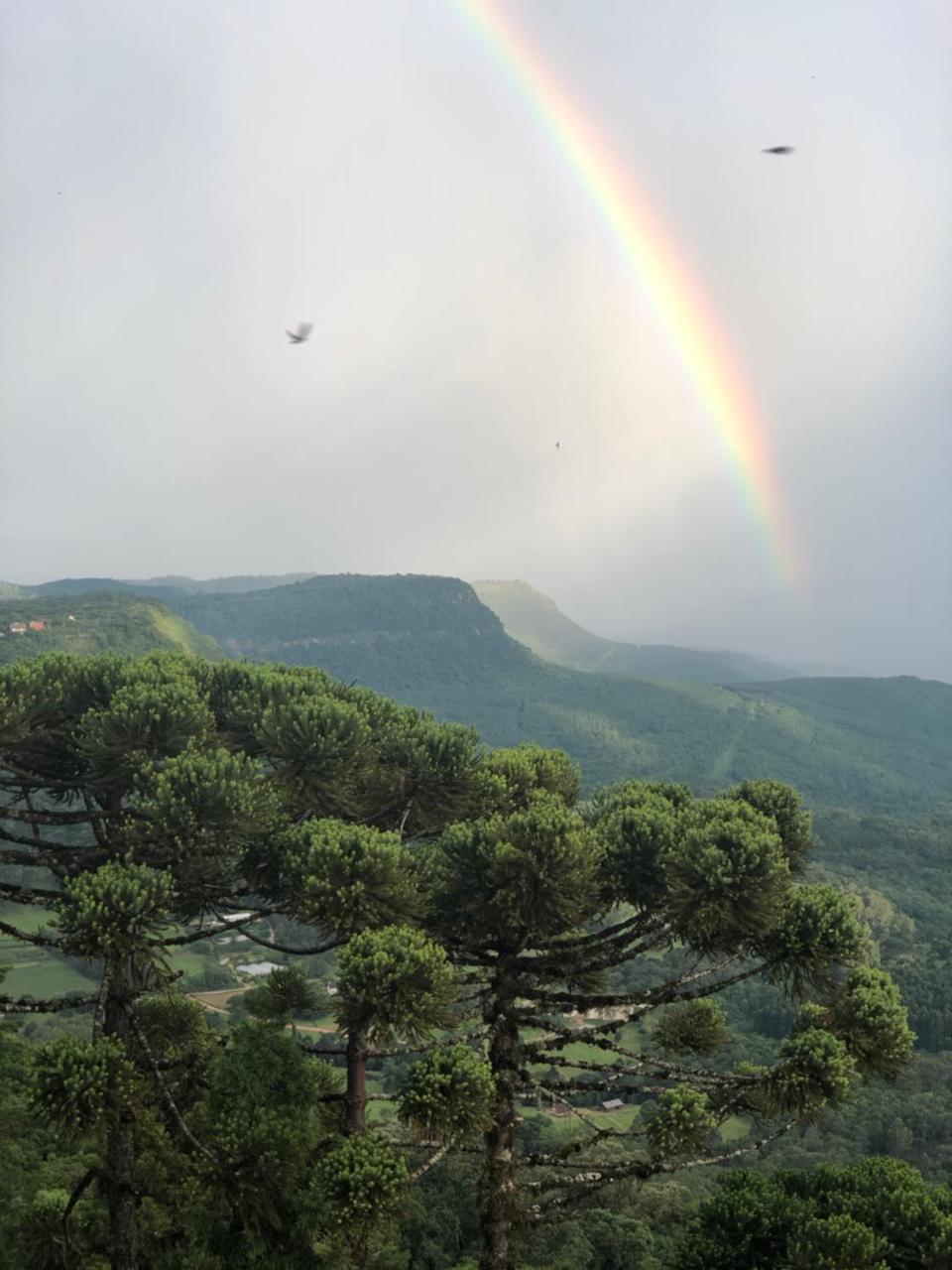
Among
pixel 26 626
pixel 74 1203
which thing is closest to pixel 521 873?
pixel 74 1203

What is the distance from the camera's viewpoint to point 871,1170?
17.5 metres

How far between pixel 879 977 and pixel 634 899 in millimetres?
4716

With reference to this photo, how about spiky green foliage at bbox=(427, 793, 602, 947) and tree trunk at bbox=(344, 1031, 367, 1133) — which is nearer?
spiky green foliage at bbox=(427, 793, 602, 947)

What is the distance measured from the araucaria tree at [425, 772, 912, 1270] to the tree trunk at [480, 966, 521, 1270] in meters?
0.03

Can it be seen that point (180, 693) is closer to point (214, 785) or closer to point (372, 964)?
point (214, 785)

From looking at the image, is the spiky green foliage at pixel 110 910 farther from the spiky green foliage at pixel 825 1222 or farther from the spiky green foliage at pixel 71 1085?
the spiky green foliage at pixel 825 1222

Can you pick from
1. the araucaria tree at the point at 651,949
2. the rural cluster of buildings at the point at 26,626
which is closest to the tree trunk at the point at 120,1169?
the araucaria tree at the point at 651,949

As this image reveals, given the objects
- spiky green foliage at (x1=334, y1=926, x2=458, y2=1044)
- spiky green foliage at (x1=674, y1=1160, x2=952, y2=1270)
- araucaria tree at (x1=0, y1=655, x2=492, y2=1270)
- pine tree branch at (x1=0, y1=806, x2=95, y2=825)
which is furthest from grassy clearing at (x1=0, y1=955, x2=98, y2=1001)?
spiky green foliage at (x1=334, y1=926, x2=458, y2=1044)

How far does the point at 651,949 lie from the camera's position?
1750 cm

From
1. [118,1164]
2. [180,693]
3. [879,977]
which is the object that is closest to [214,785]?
[180,693]

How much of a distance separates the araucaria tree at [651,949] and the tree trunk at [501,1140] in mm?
28

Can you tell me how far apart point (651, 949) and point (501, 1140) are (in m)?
4.49

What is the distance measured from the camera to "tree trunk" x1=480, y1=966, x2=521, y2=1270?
15320 millimetres

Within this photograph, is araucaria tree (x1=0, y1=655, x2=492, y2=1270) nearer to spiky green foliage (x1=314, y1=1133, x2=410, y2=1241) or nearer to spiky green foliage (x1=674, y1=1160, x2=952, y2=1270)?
spiky green foliage (x1=314, y1=1133, x2=410, y2=1241)
